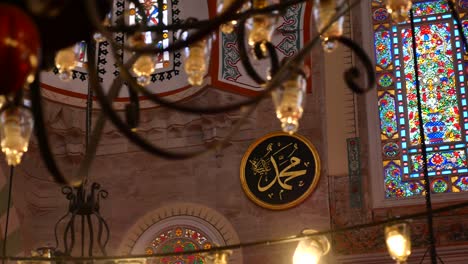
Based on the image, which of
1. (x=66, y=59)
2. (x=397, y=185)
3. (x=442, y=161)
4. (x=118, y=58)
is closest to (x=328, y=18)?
(x=118, y=58)

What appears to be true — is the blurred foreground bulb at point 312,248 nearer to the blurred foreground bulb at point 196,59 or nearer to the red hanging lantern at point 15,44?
the blurred foreground bulb at point 196,59

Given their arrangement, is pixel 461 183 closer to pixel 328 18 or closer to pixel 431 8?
pixel 431 8

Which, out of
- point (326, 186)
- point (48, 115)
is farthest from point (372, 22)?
point (48, 115)

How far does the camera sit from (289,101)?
140 inches

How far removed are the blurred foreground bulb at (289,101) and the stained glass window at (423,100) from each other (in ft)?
18.2

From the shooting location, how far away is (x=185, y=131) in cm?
982

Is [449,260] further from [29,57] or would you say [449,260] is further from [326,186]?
[29,57]

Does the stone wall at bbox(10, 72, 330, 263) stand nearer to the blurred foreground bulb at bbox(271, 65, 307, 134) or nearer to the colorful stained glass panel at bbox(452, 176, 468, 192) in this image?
the colorful stained glass panel at bbox(452, 176, 468, 192)

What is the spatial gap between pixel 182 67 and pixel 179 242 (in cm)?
169

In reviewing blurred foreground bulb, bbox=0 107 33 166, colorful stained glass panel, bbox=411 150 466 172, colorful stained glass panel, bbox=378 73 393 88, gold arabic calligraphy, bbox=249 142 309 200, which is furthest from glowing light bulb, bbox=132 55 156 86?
colorful stained glass panel, bbox=378 73 393 88

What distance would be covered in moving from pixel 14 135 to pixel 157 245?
591cm

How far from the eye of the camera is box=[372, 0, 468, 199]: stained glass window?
9.06 meters

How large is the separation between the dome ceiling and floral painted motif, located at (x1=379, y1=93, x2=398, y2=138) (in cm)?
91

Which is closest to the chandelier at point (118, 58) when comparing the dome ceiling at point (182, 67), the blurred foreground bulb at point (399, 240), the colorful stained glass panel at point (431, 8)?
the blurred foreground bulb at point (399, 240)
